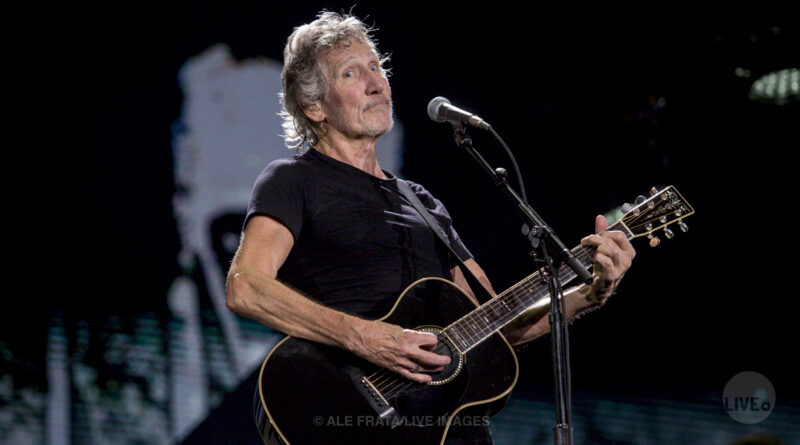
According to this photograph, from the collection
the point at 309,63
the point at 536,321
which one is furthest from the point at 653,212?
the point at 309,63

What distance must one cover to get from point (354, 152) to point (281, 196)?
460 millimetres

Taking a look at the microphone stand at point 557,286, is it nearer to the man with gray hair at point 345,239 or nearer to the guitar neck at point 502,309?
the guitar neck at point 502,309

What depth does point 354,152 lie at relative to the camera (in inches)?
110

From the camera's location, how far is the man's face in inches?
109

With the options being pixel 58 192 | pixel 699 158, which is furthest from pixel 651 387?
pixel 58 192

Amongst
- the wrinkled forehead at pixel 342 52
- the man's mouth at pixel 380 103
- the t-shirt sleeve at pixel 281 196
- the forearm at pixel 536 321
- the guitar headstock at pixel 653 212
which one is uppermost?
the wrinkled forehead at pixel 342 52

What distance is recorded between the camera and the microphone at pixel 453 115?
2.23 m

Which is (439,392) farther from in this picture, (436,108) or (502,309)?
(436,108)

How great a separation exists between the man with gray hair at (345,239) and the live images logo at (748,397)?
6.58 ft

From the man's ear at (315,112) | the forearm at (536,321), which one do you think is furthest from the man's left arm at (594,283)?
the man's ear at (315,112)

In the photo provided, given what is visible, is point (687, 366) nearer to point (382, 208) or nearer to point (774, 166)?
point (774, 166)

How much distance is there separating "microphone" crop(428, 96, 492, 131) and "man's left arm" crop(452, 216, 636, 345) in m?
0.48

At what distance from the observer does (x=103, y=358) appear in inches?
148

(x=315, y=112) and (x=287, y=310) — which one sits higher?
(x=315, y=112)
